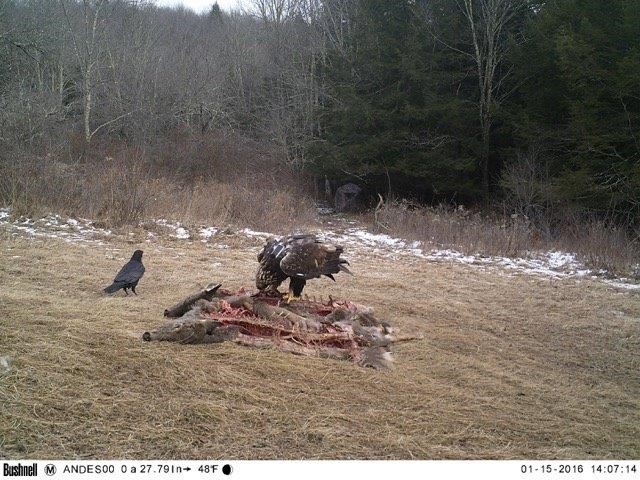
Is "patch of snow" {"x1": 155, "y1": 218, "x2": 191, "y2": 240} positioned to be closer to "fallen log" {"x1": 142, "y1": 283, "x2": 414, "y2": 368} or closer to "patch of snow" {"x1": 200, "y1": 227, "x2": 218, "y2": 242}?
"patch of snow" {"x1": 200, "y1": 227, "x2": 218, "y2": 242}

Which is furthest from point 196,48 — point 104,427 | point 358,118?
point 104,427

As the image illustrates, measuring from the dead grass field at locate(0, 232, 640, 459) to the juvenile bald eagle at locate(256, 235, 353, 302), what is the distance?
0.91 metres

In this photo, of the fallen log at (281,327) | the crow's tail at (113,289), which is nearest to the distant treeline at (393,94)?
the fallen log at (281,327)

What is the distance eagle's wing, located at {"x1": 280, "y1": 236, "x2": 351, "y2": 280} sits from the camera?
16.2 feet

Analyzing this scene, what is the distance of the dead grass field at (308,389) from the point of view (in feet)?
9.78

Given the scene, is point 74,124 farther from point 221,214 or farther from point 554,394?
point 554,394

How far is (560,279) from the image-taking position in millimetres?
8766

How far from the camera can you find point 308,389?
147 inches

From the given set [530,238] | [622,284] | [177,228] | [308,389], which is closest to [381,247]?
[530,238]

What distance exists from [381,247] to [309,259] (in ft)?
22.8

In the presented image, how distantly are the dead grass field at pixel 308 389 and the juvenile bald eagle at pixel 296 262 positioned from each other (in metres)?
0.91

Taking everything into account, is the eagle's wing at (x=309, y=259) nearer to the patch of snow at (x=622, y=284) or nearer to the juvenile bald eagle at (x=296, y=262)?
the juvenile bald eagle at (x=296, y=262)

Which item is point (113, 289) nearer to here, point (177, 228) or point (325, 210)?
point (177, 228)

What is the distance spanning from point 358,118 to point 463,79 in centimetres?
375
